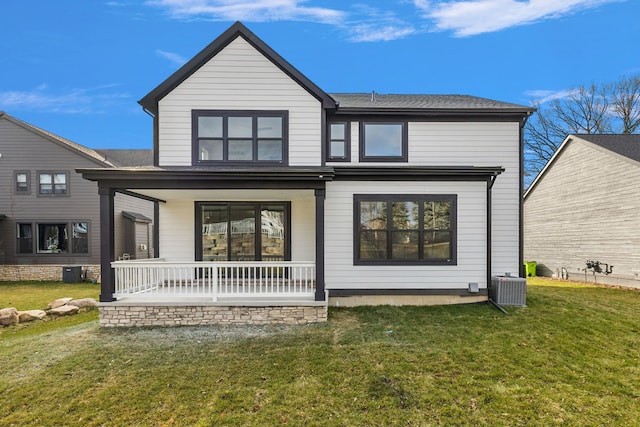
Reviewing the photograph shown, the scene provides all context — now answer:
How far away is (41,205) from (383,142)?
17267mm

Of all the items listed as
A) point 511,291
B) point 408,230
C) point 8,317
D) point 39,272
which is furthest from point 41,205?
point 511,291

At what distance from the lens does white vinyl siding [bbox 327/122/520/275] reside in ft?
30.4

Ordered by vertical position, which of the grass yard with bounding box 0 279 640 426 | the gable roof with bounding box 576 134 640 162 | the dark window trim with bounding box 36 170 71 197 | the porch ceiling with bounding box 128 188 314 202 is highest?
the gable roof with bounding box 576 134 640 162

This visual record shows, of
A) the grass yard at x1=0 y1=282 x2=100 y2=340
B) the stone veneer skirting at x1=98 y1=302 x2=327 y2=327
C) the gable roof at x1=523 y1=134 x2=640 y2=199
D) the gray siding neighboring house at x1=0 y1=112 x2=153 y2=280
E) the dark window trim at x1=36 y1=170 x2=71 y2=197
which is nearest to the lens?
the stone veneer skirting at x1=98 y1=302 x2=327 y2=327

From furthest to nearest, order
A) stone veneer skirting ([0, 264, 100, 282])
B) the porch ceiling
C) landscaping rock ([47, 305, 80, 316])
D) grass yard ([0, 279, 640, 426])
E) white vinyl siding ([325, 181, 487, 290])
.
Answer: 1. stone veneer skirting ([0, 264, 100, 282])
2. landscaping rock ([47, 305, 80, 316])
3. white vinyl siding ([325, 181, 487, 290])
4. the porch ceiling
5. grass yard ([0, 279, 640, 426])

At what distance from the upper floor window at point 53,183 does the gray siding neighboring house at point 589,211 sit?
80.2ft

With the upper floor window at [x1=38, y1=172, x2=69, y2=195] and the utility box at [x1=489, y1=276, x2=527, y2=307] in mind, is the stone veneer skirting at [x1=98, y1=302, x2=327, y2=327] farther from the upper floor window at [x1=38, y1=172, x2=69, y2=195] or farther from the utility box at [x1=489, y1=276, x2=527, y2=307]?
the upper floor window at [x1=38, y1=172, x2=69, y2=195]

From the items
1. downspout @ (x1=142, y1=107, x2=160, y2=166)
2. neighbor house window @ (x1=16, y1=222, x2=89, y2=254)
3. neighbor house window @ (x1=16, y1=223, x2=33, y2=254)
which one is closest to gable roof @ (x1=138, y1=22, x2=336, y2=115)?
downspout @ (x1=142, y1=107, x2=160, y2=166)

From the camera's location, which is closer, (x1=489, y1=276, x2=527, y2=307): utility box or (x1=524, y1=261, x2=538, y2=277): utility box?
(x1=489, y1=276, x2=527, y2=307): utility box

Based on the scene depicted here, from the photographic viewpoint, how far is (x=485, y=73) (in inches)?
1313

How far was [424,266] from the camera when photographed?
28.6 ft

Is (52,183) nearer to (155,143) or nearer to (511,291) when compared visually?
(155,143)

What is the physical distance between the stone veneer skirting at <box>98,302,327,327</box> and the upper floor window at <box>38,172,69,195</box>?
502 inches

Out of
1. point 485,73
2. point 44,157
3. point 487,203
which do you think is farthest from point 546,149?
point 44,157
